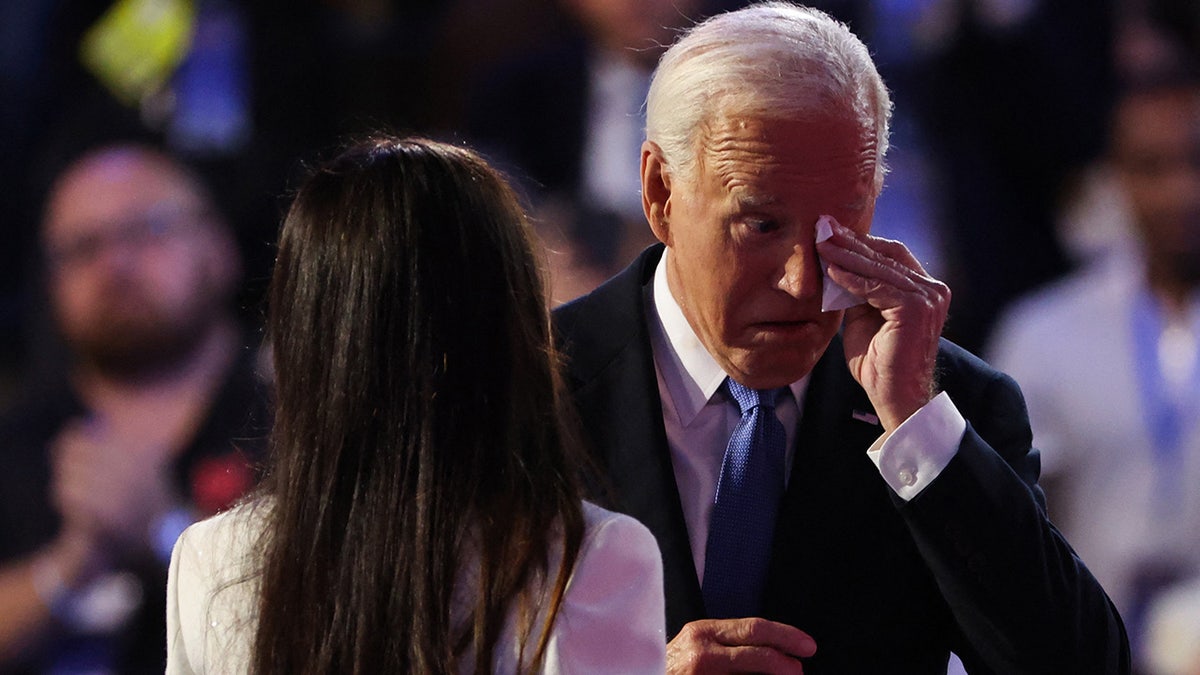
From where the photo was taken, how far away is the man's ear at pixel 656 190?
2.11 m

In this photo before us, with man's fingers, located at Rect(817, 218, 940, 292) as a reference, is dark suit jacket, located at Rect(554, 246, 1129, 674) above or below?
below

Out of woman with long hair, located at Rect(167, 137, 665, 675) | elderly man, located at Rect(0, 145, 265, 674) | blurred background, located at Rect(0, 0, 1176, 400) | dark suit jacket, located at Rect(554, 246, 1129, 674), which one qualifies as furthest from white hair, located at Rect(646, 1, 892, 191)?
elderly man, located at Rect(0, 145, 265, 674)

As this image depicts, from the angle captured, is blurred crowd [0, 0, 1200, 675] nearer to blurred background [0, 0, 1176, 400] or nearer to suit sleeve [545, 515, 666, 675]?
blurred background [0, 0, 1176, 400]

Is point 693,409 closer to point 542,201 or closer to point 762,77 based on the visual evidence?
point 762,77

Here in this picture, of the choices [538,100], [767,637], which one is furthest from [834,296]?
[538,100]

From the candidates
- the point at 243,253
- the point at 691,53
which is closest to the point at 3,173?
the point at 243,253

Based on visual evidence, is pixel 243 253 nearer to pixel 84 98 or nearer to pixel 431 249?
pixel 84 98

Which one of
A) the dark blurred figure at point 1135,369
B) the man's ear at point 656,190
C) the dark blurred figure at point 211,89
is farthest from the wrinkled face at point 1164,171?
the man's ear at point 656,190

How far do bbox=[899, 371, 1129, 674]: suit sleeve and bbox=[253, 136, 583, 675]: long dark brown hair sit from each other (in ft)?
1.79

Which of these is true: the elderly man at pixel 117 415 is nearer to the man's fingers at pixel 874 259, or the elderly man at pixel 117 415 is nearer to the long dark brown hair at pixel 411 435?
the man's fingers at pixel 874 259

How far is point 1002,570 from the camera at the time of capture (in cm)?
177

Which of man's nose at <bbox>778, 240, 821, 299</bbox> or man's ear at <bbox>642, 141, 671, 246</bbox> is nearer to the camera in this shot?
man's nose at <bbox>778, 240, 821, 299</bbox>

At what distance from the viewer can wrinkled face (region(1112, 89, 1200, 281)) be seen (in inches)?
175

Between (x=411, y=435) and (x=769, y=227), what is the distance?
687 millimetres
